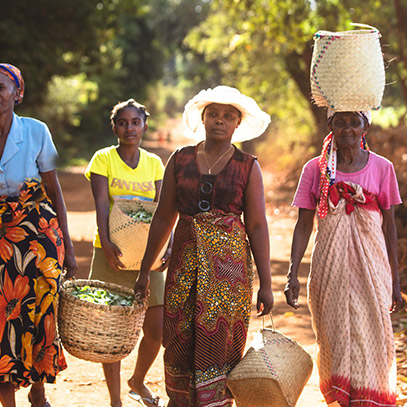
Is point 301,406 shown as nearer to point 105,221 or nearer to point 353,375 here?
point 353,375

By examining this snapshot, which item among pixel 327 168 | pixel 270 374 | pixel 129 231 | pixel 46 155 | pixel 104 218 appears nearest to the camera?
pixel 270 374

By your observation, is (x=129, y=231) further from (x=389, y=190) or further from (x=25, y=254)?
(x=389, y=190)

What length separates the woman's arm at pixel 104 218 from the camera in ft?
14.5

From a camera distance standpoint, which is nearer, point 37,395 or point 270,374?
point 270,374

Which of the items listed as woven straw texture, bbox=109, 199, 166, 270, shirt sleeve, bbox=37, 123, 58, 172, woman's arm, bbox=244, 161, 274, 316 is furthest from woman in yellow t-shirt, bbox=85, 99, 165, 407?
woman's arm, bbox=244, 161, 274, 316

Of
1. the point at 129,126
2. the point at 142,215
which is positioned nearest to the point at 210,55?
the point at 129,126

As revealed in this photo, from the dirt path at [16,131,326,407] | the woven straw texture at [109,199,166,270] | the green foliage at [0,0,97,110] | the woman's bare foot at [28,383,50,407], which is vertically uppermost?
the green foliage at [0,0,97,110]

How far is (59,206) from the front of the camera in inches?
161

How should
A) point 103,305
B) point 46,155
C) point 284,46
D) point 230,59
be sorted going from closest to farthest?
1. point 103,305
2. point 46,155
3. point 284,46
4. point 230,59

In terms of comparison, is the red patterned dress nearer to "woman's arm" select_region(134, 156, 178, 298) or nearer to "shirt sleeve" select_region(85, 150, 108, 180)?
"woman's arm" select_region(134, 156, 178, 298)

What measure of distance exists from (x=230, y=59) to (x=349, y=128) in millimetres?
19082

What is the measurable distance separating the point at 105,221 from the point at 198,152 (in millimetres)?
971

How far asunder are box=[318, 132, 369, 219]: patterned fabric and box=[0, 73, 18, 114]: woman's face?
6.03 feet

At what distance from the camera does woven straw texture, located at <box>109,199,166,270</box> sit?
429 centimetres
